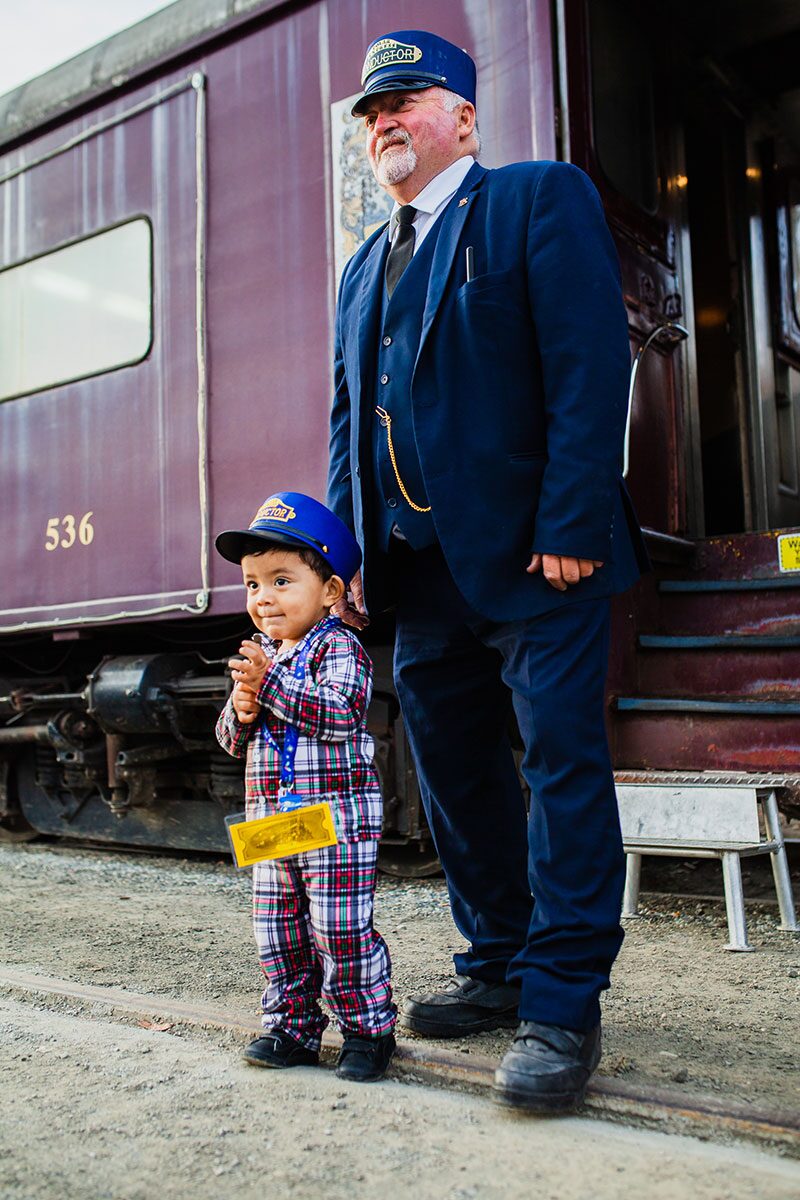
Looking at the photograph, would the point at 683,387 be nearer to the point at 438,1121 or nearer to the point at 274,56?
the point at 274,56

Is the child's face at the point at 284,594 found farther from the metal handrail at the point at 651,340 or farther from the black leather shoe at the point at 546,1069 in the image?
the metal handrail at the point at 651,340

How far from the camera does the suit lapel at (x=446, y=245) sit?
6.85ft

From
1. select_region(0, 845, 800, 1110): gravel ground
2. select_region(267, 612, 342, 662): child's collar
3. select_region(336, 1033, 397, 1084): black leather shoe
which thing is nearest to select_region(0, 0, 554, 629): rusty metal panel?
select_region(0, 845, 800, 1110): gravel ground

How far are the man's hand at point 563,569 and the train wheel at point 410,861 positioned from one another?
2.26 metres

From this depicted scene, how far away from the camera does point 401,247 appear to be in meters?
2.27

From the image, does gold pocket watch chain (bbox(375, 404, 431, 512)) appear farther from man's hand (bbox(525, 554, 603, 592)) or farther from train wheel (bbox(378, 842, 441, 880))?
train wheel (bbox(378, 842, 441, 880))

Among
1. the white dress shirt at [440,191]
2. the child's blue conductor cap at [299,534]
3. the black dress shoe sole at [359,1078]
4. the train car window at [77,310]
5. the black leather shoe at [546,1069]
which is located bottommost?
the black dress shoe sole at [359,1078]

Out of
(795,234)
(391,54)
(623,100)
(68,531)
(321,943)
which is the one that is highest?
(795,234)

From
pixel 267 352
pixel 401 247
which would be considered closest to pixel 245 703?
pixel 401 247

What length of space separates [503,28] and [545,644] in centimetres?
245

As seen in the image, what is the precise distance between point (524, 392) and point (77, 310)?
10.2 ft

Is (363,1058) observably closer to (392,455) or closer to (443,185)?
(392,455)

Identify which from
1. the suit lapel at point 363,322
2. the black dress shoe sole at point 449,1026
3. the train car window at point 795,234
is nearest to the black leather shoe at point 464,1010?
the black dress shoe sole at point 449,1026

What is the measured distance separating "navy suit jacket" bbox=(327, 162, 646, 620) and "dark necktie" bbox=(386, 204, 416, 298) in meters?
0.12
